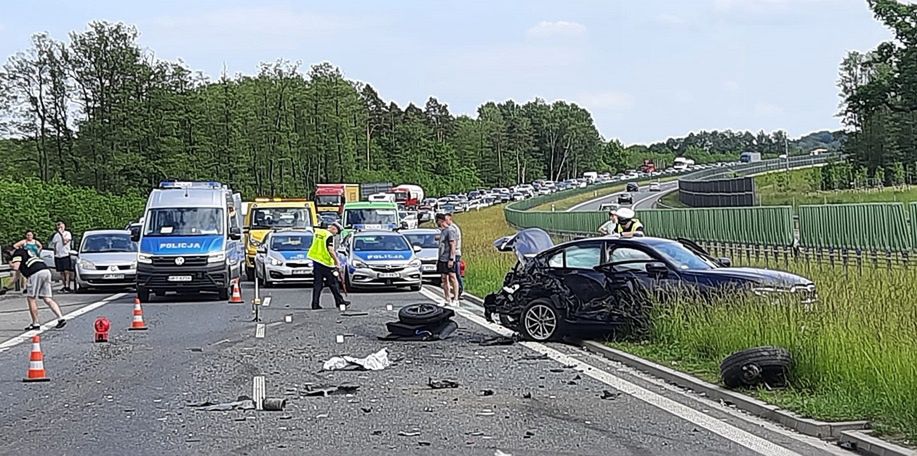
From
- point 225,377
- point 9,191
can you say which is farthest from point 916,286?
point 9,191

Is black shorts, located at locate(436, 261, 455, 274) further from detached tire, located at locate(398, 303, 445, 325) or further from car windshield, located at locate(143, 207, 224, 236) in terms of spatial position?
car windshield, located at locate(143, 207, 224, 236)

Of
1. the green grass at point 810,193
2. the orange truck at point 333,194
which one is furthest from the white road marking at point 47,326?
the orange truck at point 333,194

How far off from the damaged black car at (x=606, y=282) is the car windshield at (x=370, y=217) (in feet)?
72.7

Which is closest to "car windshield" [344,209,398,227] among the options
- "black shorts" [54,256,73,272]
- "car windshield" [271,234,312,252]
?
"car windshield" [271,234,312,252]

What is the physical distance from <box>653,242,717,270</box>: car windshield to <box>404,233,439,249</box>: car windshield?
16929mm

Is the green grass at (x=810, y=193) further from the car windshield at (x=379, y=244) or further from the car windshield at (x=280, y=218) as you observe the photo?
the car windshield at (x=379, y=244)

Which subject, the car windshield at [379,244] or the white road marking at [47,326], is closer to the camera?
the white road marking at [47,326]

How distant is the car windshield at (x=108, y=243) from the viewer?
3070 cm

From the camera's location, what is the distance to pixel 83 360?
15.2m

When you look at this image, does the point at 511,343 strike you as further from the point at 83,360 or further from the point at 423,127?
the point at 423,127

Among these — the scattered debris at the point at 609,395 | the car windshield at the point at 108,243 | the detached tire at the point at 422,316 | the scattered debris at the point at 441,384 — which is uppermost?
the car windshield at the point at 108,243

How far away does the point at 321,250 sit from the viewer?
2303 centimetres

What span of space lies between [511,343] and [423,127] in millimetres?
121731

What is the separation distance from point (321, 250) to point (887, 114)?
2545 inches
